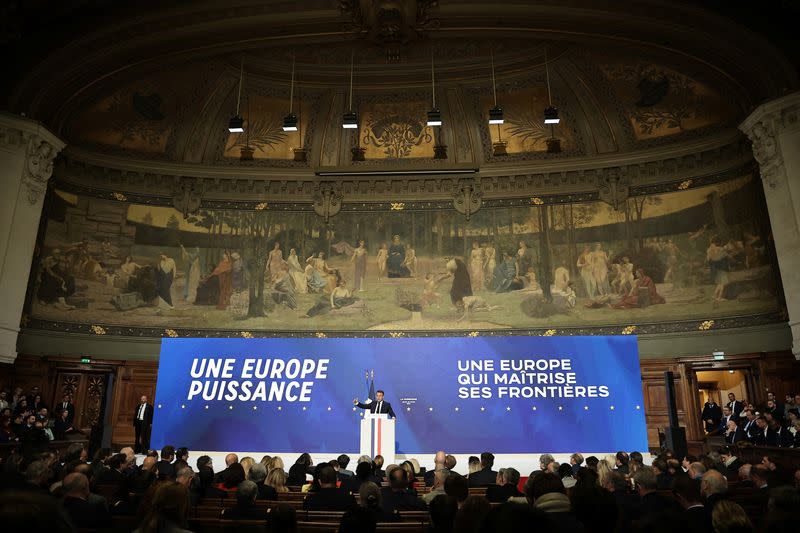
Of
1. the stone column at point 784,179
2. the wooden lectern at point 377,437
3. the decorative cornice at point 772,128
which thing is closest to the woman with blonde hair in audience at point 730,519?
the wooden lectern at point 377,437

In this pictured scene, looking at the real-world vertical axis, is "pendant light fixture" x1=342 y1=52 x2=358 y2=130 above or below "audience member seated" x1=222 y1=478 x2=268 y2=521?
above

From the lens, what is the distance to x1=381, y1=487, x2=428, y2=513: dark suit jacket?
18.1 ft

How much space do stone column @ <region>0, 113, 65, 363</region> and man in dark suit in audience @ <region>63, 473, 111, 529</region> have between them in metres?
11.8

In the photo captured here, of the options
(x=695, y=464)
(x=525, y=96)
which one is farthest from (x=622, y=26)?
(x=695, y=464)

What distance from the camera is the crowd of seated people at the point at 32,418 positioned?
11.7 m

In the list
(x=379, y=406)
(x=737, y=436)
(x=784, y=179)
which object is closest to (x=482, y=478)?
(x=379, y=406)

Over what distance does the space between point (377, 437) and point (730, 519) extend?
8.76 metres

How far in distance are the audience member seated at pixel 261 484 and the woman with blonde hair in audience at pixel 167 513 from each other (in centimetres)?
299

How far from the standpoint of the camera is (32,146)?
15.2m

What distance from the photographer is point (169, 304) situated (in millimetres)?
17828

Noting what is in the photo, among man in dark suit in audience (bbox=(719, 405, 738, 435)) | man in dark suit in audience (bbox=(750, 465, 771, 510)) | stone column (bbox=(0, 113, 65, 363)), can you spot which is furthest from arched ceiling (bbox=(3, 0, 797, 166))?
man in dark suit in audience (bbox=(750, 465, 771, 510))

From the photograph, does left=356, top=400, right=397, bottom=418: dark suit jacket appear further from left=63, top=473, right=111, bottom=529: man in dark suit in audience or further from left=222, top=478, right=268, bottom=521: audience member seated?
left=63, top=473, right=111, bottom=529: man in dark suit in audience

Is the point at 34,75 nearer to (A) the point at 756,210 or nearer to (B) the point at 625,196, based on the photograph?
(B) the point at 625,196

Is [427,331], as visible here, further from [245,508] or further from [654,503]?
[245,508]
